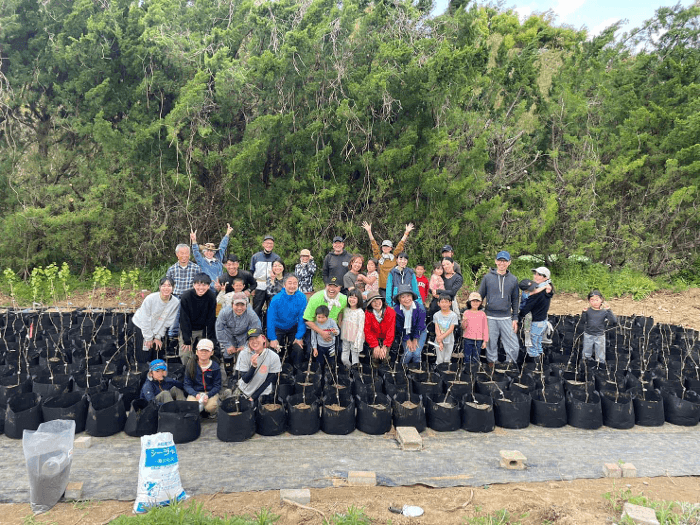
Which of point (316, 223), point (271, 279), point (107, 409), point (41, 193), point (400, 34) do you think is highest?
point (400, 34)

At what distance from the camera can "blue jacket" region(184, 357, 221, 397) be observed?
13.6 feet

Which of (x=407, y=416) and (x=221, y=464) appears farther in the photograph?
(x=407, y=416)

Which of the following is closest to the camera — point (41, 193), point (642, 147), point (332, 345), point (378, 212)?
point (332, 345)

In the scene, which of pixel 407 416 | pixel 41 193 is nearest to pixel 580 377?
pixel 407 416

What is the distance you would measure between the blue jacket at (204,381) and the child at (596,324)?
4128mm

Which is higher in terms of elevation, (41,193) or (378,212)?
(41,193)

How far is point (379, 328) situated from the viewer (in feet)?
16.4

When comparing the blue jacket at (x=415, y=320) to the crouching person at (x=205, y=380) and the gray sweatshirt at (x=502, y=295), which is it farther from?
the crouching person at (x=205, y=380)

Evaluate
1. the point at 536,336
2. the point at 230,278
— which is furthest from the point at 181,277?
the point at 536,336

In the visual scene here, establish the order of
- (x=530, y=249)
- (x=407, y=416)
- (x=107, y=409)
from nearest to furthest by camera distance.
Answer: (x=107, y=409)
(x=407, y=416)
(x=530, y=249)

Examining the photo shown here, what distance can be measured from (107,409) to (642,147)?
12264 mm

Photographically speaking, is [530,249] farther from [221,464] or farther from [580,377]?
[221,464]

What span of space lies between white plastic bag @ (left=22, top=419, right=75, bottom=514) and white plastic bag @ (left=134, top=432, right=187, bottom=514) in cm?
48

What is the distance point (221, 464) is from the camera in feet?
10.8
